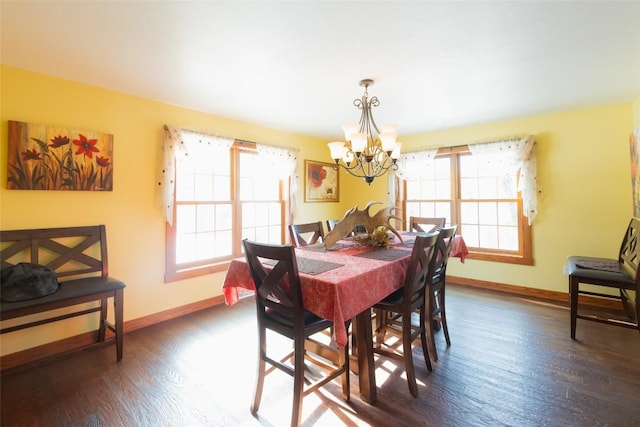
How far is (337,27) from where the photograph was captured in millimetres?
1771

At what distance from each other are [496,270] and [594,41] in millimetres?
2808

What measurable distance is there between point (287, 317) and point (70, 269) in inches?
82.4

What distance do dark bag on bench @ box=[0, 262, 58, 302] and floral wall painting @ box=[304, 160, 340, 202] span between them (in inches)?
125

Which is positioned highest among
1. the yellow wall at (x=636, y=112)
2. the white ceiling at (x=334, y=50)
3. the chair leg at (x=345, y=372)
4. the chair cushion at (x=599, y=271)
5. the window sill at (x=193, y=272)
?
the white ceiling at (x=334, y=50)

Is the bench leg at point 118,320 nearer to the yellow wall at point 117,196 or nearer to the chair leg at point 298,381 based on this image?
the yellow wall at point 117,196

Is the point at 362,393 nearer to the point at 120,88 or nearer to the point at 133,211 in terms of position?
the point at 133,211

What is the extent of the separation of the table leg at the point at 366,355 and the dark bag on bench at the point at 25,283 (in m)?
2.20

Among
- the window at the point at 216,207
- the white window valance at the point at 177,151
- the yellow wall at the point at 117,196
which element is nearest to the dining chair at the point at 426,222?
the window at the point at 216,207

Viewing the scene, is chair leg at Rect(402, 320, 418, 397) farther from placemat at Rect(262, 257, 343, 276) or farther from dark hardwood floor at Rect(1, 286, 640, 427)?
placemat at Rect(262, 257, 343, 276)

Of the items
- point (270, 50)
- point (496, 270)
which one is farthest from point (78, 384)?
point (496, 270)

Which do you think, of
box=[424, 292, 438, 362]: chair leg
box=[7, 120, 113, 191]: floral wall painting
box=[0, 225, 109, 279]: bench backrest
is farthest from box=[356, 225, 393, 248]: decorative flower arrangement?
box=[7, 120, 113, 191]: floral wall painting

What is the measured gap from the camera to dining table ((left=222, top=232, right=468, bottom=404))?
145 cm

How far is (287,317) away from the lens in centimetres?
164

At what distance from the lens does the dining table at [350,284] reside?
1450 millimetres
